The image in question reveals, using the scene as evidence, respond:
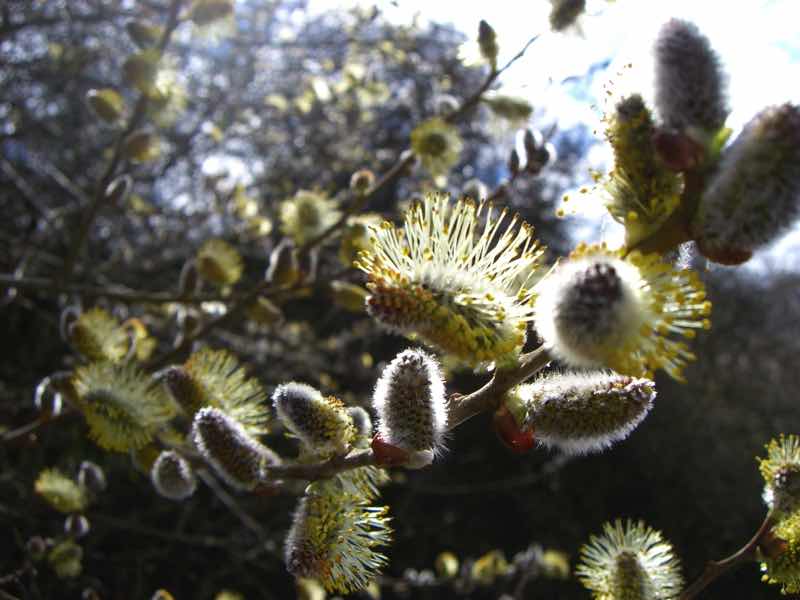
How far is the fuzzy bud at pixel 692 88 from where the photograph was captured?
73cm

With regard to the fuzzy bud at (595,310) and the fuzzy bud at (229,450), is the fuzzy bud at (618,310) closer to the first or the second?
the fuzzy bud at (595,310)

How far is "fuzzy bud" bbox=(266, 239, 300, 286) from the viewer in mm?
2051

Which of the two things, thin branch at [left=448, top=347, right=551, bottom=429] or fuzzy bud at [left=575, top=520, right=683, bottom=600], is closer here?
thin branch at [left=448, top=347, right=551, bottom=429]

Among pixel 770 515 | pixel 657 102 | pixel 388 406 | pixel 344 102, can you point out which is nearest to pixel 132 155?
pixel 388 406

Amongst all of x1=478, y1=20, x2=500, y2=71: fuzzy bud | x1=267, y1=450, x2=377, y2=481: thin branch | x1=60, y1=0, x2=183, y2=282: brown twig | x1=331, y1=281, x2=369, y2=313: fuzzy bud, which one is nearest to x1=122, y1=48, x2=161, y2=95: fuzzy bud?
x1=60, y1=0, x2=183, y2=282: brown twig

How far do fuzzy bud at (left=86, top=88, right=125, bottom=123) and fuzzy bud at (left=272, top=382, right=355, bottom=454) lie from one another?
1.55m

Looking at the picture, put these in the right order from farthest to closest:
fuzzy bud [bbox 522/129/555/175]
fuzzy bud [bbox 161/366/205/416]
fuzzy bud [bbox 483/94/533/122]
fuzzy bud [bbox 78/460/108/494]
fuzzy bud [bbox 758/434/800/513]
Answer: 1. fuzzy bud [bbox 483/94/533/122]
2. fuzzy bud [bbox 522/129/555/175]
3. fuzzy bud [bbox 78/460/108/494]
4. fuzzy bud [bbox 161/366/205/416]
5. fuzzy bud [bbox 758/434/800/513]

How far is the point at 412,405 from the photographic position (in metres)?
0.88

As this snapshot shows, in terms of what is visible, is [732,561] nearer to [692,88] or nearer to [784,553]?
[784,553]

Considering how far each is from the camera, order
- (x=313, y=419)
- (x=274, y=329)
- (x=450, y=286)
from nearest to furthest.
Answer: (x=450, y=286), (x=313, y=419), (x=274, y=329)

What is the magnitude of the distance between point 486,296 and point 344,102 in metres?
3.66

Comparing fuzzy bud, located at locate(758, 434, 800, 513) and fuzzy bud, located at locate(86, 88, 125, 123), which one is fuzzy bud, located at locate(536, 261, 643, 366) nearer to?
fuzzy bud, located at locate(758, 434, 800, 513)

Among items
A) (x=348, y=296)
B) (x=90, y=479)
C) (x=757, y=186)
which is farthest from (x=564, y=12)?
(x=90, y=479)

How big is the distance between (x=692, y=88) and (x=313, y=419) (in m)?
0.69
